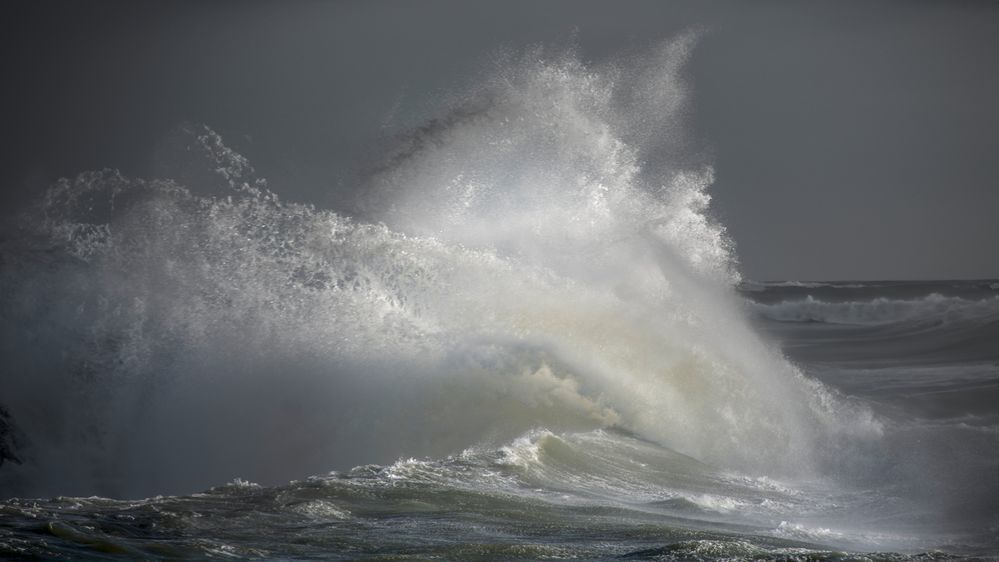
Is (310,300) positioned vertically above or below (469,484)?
above

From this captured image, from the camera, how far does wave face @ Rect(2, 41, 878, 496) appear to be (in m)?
15.5

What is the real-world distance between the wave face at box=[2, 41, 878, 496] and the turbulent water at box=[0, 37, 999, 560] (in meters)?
0.05

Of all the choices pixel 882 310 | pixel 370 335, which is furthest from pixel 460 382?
pixel 882 310

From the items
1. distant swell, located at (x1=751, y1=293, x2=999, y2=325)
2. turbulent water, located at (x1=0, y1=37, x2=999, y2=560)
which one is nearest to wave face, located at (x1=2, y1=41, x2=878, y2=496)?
turbulent water, located at (x1=0, y1=37, x2=999, y2=560)

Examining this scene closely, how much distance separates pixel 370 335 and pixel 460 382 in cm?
157

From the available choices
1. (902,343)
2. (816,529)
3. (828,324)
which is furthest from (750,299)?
(816,529)

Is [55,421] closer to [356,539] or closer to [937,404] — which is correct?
[356,539]

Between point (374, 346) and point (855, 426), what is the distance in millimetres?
9024

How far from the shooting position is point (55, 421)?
53.1ft

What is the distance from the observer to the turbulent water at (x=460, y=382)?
10734 millimetres

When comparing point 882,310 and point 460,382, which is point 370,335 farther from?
point 882,310

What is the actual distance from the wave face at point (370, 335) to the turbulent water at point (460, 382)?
0.15 ft

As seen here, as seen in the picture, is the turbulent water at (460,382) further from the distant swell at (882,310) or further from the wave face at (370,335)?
the distant swell at (882,310)

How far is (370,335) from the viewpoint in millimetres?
16641
